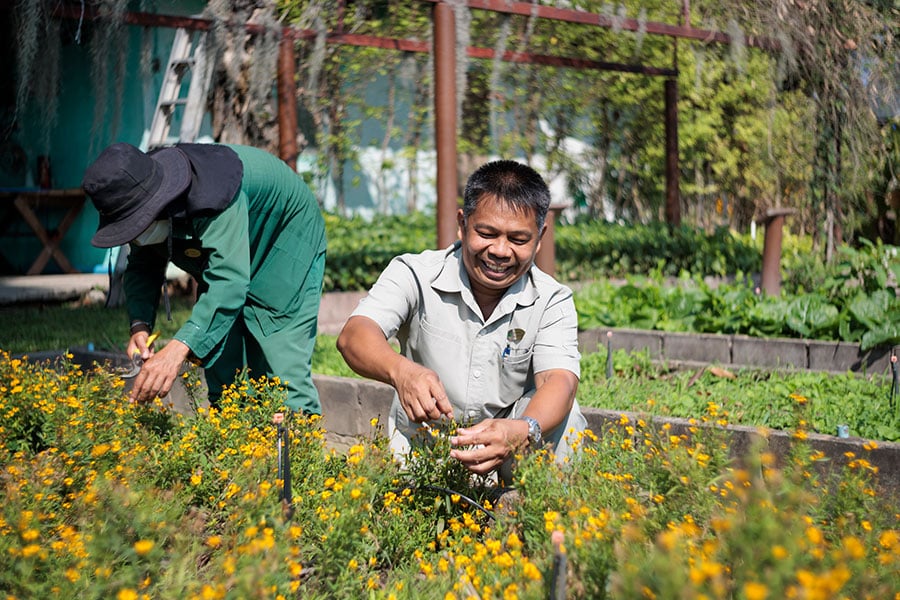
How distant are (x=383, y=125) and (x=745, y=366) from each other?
33.9 feet

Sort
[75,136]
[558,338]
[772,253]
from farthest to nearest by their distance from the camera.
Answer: [75,136], [772,253], [558,338]

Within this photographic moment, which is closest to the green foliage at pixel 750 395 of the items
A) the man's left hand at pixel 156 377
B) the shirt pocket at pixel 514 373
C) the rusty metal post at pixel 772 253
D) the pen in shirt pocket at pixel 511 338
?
the shirt pocket at pixel 514 373

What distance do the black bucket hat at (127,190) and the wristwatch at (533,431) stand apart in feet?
5.09

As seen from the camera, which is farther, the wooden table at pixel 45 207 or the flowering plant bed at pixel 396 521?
the wooden table at pixel 45 207

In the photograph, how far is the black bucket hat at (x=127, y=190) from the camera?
3117 mm

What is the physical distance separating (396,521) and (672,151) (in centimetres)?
946

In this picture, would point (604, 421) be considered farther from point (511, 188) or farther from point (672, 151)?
point (672, 151)

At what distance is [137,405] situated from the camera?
3.31 metres

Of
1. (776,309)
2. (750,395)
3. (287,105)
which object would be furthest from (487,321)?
(287,105)

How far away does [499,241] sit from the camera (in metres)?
2.90

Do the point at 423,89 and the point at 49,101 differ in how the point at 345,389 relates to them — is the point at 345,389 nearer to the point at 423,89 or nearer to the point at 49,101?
the point at 49,101

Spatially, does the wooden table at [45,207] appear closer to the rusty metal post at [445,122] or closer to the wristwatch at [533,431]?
the rusty metal post at [445,122]

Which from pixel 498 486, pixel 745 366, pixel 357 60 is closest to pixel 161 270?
pixel 498 486

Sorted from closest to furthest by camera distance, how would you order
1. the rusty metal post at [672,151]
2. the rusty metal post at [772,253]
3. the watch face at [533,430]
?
the watch face at [533,430], the rusty metal post at [772,253], the rusty metal post at [672,151]
